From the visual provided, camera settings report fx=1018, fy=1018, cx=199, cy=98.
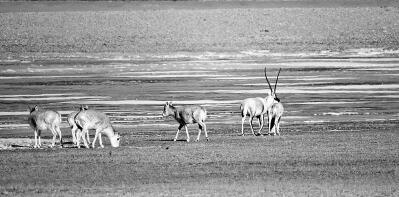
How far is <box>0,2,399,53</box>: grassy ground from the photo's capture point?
65.2m

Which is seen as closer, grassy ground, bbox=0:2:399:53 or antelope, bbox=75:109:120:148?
antelope, bbox=75:109:120:148

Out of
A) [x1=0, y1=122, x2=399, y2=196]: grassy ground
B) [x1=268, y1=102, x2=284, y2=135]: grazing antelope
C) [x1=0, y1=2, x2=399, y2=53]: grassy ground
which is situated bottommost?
[x1=0, y1=122, x2=399, y2=196]: grassy ground

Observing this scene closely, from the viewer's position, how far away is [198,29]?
72625mm

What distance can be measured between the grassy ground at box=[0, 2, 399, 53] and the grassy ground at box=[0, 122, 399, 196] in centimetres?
4197

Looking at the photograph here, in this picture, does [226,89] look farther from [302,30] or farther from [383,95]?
[302,30]

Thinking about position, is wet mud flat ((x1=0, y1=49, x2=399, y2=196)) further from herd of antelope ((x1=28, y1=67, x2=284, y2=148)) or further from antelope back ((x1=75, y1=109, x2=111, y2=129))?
antelope back ((x1=75, y1=109, x2=111, y2=129))

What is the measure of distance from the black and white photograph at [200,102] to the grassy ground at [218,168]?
0.03m

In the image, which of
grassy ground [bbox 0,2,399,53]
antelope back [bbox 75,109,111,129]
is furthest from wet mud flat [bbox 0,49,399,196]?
grassy ground [bbox 0,2,399,53]

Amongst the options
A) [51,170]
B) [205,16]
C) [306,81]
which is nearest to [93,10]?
[205,16]

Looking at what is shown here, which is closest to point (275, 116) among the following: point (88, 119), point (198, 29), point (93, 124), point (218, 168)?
point (93, 124)

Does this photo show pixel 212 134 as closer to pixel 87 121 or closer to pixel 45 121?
pixel 87 121

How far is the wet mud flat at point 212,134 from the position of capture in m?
15.7

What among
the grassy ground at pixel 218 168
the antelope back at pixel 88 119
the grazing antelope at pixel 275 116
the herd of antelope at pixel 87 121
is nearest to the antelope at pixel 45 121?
the herd of antelope at pixel 87 121

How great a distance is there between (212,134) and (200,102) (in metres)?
8.63
